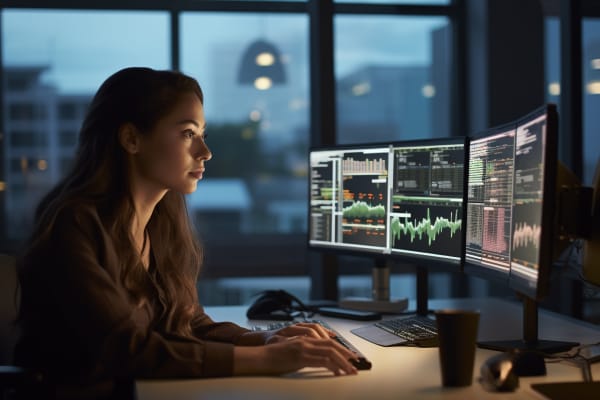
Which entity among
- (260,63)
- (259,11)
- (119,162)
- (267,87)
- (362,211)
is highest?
(259,11)

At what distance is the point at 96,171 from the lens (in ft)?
6.02

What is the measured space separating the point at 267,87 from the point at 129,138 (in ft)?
8.98

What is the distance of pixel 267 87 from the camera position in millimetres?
4555

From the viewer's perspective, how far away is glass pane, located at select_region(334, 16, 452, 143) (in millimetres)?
4562

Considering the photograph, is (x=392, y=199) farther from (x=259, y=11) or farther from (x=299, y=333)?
(x=259, y=11)

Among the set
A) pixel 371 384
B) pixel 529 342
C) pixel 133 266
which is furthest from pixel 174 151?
pixel 529 342

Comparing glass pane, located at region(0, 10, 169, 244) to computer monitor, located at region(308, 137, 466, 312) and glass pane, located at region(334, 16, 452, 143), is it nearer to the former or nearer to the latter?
glass pane, located at region(334, 16, 452, 143)

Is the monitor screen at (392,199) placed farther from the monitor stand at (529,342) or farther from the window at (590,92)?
the window at (590,92)

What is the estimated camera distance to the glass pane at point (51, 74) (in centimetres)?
435

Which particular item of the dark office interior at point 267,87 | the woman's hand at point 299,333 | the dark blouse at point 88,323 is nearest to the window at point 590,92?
the dark office interior at point 267,87

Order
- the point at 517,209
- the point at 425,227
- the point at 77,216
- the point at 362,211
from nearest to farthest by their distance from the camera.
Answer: the point at 77,216
the point at 517,209
the point at 425,227
the point at 362,211

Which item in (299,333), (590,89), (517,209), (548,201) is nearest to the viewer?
(548,201)

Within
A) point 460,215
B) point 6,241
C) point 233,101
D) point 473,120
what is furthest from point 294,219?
point 460,215

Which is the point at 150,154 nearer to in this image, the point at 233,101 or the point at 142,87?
the point at 142,87
